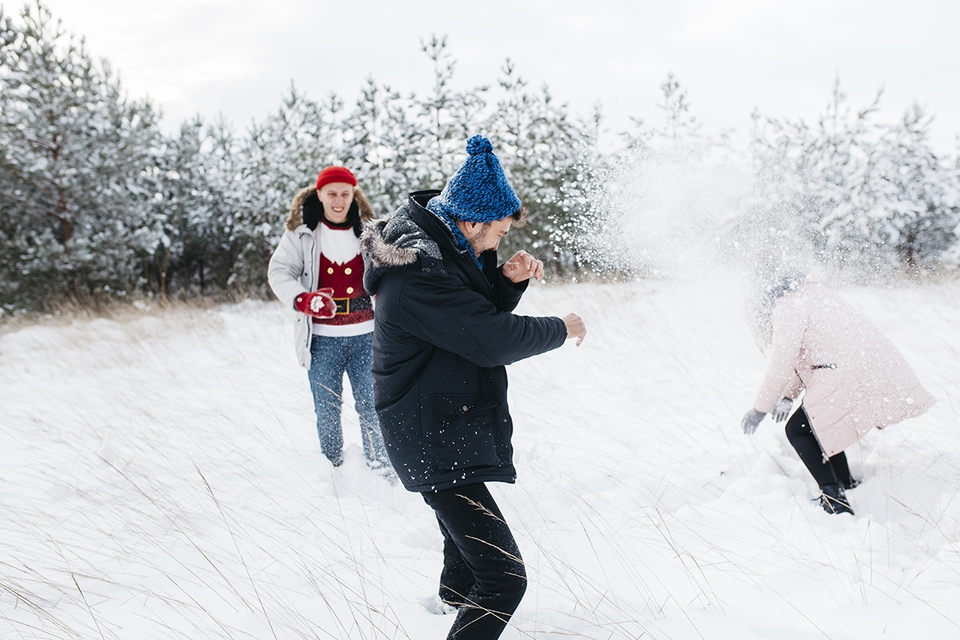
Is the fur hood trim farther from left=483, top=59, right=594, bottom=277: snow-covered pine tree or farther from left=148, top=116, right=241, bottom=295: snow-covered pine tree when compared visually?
left=148, top=116, right=241, bottom=295: snow-covered pine tree

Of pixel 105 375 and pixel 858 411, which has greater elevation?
pixel 858 411

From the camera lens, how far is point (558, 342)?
1843 millimetres

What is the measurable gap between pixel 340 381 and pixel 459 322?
2.13 m

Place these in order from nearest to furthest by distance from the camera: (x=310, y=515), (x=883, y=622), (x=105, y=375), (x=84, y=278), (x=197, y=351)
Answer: (x=883, y=622) < (x=310, y=515) < (x=105, y=375) < (x=197, y=351) < (x=84, y=278)

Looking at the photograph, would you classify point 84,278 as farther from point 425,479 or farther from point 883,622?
point 883,622

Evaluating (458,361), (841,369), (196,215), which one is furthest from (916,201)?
(196,215)

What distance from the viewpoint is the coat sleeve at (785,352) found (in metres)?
2.92

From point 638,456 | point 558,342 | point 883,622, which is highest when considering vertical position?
point 558,342

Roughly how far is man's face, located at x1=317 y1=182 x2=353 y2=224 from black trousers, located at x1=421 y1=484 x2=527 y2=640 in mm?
2162

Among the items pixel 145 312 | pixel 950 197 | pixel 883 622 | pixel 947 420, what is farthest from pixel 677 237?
pixel 950 197

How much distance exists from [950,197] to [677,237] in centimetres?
1323

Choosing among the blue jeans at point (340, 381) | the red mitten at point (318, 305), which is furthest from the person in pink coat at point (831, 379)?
the red mitten at point (318, 305)

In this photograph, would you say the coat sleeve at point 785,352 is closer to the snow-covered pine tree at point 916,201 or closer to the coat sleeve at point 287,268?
the coat sleeve at point 287,268

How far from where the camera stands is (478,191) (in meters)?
1.77
